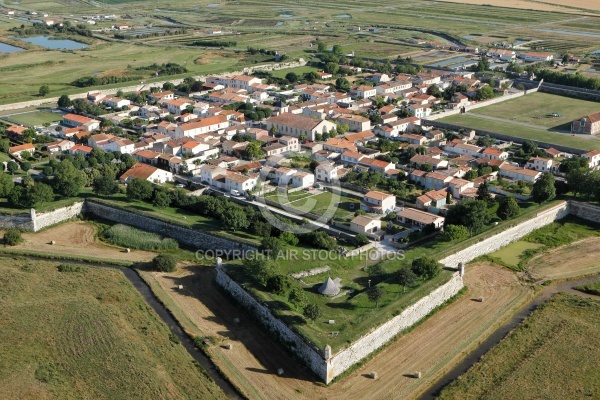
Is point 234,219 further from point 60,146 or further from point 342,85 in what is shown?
point 342,85

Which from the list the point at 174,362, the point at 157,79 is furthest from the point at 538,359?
the point at 157,79

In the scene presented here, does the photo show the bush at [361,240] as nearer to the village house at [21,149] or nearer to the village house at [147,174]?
the village house at [147,174]

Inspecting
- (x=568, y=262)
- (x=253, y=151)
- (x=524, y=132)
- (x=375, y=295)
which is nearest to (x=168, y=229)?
(x=253, y=151)

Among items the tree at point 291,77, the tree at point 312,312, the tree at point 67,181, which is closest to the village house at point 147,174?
the tree at point 67,181

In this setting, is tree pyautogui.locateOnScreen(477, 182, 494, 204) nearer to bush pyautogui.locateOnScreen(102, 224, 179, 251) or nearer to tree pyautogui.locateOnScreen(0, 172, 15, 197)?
bush pyautogui.locateOnScreen(102, 224, 179, 251)

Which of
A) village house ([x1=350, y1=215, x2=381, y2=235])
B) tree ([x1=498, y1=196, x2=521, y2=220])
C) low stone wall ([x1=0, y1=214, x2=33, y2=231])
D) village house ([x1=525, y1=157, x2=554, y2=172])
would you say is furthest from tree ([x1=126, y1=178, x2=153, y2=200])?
village house ([x1=525, y1=157, x2=554, y2=172])

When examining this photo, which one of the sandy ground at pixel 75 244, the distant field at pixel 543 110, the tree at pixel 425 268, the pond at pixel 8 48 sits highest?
the pond at pixel 8 48
